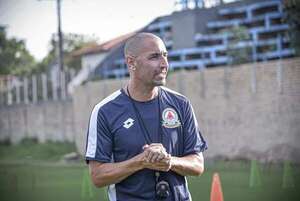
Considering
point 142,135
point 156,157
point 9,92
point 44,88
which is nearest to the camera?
point 156,157

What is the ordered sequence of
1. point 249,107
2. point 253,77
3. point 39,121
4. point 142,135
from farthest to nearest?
point 39,121, point 249,107, point 253,77, point 142,135

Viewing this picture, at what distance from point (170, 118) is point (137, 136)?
0.18 meters

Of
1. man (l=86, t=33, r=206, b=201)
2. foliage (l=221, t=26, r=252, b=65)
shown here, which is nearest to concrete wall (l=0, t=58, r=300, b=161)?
foliage (l=221, t=26, r=252, b=65)

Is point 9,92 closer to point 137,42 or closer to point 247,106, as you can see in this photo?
point 247,106

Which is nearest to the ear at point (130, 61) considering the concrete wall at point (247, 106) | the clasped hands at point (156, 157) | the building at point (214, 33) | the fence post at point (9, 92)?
the clasped hands at point (156, 157)

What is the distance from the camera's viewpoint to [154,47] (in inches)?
127

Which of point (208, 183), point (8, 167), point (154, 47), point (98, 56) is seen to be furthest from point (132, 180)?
point (98, 56)

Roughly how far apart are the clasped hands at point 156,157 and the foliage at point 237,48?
1899 centimetres

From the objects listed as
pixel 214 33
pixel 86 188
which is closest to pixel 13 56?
pixel 214 33

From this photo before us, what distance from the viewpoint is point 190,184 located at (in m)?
12.5

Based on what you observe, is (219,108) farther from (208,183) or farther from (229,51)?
(208,183)

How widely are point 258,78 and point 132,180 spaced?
46.9 feet

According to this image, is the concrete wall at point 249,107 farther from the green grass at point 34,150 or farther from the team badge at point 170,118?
the team badge at point 170,118

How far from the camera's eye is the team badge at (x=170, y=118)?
3197 millimetres
